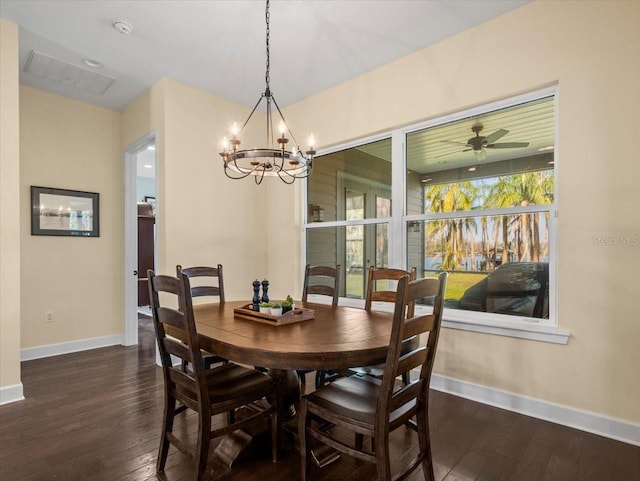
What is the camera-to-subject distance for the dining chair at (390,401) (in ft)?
4.82

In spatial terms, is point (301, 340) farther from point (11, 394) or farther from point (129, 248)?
point (129, 248)

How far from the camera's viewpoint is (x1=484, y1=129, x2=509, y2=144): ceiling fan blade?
9.30ft

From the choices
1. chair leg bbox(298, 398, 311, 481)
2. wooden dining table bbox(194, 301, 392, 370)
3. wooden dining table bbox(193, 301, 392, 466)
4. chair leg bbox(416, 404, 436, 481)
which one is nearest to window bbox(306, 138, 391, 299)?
wooden dining table bbox(193, 301, 392, 466)

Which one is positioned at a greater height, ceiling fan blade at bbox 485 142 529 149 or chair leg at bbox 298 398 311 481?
ceiling fan blade at bbox 485 142 529 149

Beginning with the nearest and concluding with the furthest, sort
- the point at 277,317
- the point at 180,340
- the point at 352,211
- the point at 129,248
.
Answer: the point at 180,340 → the point at 277,317 → the point at 352,211 → the point at 129,248

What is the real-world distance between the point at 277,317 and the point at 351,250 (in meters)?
1.99

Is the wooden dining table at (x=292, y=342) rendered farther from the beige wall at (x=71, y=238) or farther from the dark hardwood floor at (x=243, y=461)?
the beige wall at (x=71, y=238)

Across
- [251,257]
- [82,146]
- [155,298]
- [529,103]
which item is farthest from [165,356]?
[82,146]

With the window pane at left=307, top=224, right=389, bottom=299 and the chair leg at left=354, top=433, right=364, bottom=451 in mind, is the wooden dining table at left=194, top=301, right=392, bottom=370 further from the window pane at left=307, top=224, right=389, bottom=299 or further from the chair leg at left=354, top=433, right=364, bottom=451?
the window pane at left=307, top=224, right=389, bottom=299

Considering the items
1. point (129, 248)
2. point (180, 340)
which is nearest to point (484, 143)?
point (180, 340)

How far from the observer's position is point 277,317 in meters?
2.03

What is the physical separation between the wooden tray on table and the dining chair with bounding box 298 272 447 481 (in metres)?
0.43

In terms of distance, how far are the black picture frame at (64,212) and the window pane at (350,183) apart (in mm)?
2636

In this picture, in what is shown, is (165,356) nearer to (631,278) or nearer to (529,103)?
(631,278)
